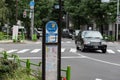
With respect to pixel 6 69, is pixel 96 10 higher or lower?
higher

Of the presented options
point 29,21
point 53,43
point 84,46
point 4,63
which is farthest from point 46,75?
point 29,21

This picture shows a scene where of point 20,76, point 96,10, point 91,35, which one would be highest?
point 96,10

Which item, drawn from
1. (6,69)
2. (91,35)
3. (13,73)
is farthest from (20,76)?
(91,35)

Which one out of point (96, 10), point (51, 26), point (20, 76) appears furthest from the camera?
point (96, 10)

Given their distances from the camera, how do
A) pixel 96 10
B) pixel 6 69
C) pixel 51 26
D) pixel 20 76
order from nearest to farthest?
1. pixel 51 26
2. pixel 6 69
3. pixel 20 76
4. pixel 96 10

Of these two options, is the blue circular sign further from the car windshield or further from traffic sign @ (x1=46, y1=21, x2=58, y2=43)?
the car windshield

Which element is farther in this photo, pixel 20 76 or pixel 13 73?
pixel 20 76

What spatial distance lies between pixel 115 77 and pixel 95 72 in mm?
1557

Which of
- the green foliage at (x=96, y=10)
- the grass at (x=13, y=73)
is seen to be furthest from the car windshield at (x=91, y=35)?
the green foliage at (x=96, y=10)

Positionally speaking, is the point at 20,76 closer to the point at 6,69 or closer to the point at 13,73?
the point at 13,73

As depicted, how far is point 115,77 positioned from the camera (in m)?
14.2

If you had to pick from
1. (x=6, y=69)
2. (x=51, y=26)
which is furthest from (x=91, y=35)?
(x=51, y=26)

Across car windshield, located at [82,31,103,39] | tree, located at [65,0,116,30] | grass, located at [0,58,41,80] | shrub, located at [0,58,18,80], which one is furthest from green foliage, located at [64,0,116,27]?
shrub, located at [0,58,18,80]

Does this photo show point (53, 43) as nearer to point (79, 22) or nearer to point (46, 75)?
point (46, 75)
